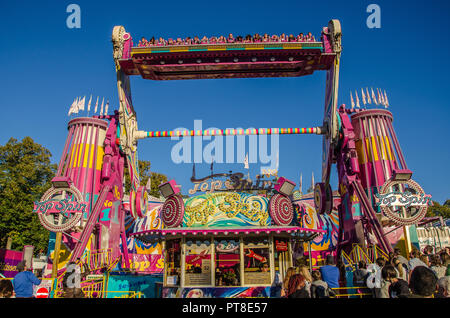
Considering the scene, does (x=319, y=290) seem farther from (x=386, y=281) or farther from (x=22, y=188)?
(x=22, y=188)

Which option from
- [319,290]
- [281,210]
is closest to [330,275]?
[319,290]

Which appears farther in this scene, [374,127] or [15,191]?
[15,191]

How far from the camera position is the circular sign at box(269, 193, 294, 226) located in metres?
12.6

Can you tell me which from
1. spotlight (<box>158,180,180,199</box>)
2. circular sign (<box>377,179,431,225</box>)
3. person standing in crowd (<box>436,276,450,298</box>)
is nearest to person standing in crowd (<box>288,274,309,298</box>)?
person standing in crowd (<box>436,276,450,298</box>)

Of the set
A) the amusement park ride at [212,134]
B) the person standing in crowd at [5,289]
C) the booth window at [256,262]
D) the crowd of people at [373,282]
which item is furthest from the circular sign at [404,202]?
the person standing in crowd at [5,289]

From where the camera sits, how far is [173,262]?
12.3m

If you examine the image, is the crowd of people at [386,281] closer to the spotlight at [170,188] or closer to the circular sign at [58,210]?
the spotlight at [170,188]

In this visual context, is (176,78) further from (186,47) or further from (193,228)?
(193,228)

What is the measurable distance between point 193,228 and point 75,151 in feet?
40.4

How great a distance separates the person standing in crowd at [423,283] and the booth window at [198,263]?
9.00m

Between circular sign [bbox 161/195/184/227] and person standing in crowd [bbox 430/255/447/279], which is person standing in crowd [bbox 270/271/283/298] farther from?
person standing in crowd [bbox 430/255/447/279]

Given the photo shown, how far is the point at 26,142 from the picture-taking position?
28.6 meters

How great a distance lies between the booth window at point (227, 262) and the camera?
38.1 feet
